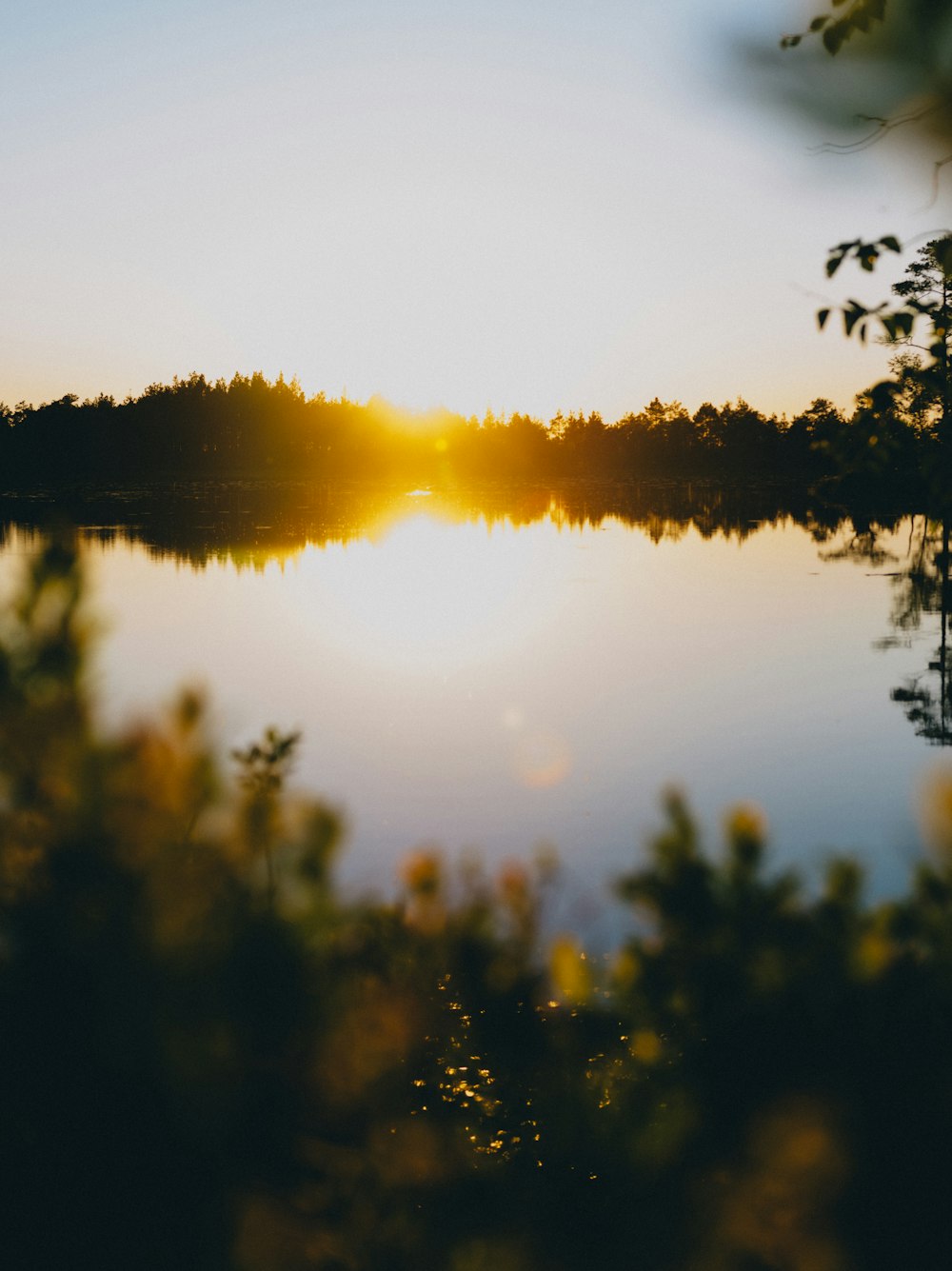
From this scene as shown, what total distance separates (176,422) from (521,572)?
97.1 meters

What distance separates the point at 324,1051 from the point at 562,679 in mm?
17235

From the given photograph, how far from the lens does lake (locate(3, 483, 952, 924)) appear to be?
11781 millimetres

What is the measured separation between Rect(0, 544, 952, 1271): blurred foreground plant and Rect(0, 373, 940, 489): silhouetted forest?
9434 cm

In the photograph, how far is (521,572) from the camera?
3994cm

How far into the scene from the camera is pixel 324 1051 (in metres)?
3.62

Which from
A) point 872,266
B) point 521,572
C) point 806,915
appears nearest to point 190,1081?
point 806,915

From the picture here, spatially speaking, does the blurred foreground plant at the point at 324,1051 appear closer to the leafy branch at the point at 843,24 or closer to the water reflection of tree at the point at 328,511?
the leafy branch at the point at 843,24

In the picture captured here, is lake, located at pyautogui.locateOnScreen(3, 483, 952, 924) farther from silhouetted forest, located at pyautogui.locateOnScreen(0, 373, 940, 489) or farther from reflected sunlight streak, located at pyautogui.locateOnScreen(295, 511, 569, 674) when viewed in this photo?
silhouetted forest, located at pyautogui.locateOnScreen(0, 373, 940, 489)

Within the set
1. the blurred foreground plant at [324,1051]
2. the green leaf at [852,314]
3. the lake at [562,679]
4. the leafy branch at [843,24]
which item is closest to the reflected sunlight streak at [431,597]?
the lake at [562,679]

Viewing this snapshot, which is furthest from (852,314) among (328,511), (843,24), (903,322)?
(328,511)

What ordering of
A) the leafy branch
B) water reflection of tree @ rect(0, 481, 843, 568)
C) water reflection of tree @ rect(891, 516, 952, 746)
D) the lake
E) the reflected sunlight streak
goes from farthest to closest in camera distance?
water reflection of tree @ rect(0, 481, 843, 568) → the reflected sunlight streak → water reflection of tree @ rect(891, 516, 952, 746) → the lake → the leafy branch

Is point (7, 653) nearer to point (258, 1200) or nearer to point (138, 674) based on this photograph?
point (258, 1200)

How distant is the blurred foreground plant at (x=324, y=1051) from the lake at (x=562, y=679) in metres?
0.28

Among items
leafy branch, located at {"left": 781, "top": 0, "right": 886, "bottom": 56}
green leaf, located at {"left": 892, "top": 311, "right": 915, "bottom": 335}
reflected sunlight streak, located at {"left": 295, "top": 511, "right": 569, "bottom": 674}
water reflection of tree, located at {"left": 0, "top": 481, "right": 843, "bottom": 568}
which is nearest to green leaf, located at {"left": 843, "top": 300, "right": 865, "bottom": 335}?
green leaf, located at {"left": 892, "top": 311, "right": 915, "bottom": 335}
